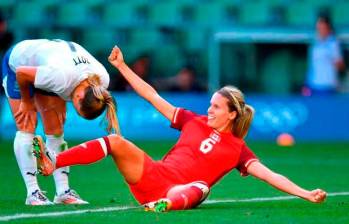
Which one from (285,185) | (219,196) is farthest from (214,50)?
(285,185)

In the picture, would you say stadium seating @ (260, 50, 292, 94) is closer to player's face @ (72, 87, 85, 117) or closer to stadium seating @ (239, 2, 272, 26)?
stadium seating @ (239, 2, 272, 26)

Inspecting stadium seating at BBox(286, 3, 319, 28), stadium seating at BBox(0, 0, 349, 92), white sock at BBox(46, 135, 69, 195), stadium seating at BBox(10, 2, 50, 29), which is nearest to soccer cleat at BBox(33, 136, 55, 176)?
white sock at BBox(46, 135, 69, 195)

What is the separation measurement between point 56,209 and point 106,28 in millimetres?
11256

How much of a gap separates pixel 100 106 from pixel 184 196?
3.28ft

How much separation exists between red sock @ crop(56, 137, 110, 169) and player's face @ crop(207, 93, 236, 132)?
1.01 metres

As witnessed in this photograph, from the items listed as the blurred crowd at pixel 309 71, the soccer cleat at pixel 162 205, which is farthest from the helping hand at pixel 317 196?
the blurred crowd at pixel 309 71

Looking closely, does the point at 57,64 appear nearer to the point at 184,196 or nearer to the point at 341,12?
the point at 184,196

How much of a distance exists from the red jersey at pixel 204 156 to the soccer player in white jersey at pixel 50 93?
0.53 m

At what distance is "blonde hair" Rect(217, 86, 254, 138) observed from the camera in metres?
8.43

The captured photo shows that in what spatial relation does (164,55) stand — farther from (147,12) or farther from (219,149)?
(219,149)

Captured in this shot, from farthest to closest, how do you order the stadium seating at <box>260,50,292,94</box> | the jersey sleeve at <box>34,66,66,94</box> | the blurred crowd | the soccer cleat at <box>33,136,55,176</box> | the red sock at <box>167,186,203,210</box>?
the stadium seating at <box>260,50,292,94</box> < the blurred crowd < the jersey sleeve at <box>34,66,66,94</box> < the red sock at <box>167,186,203,210</box> < the soccer cleat at <box>33,136,55,176</box>

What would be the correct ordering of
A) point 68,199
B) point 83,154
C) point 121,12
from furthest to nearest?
point 121,12, point 68,199, point 83,154

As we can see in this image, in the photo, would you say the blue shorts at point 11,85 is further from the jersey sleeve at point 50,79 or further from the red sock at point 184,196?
the red sock at point 184,196

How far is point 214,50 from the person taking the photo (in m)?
19.0
